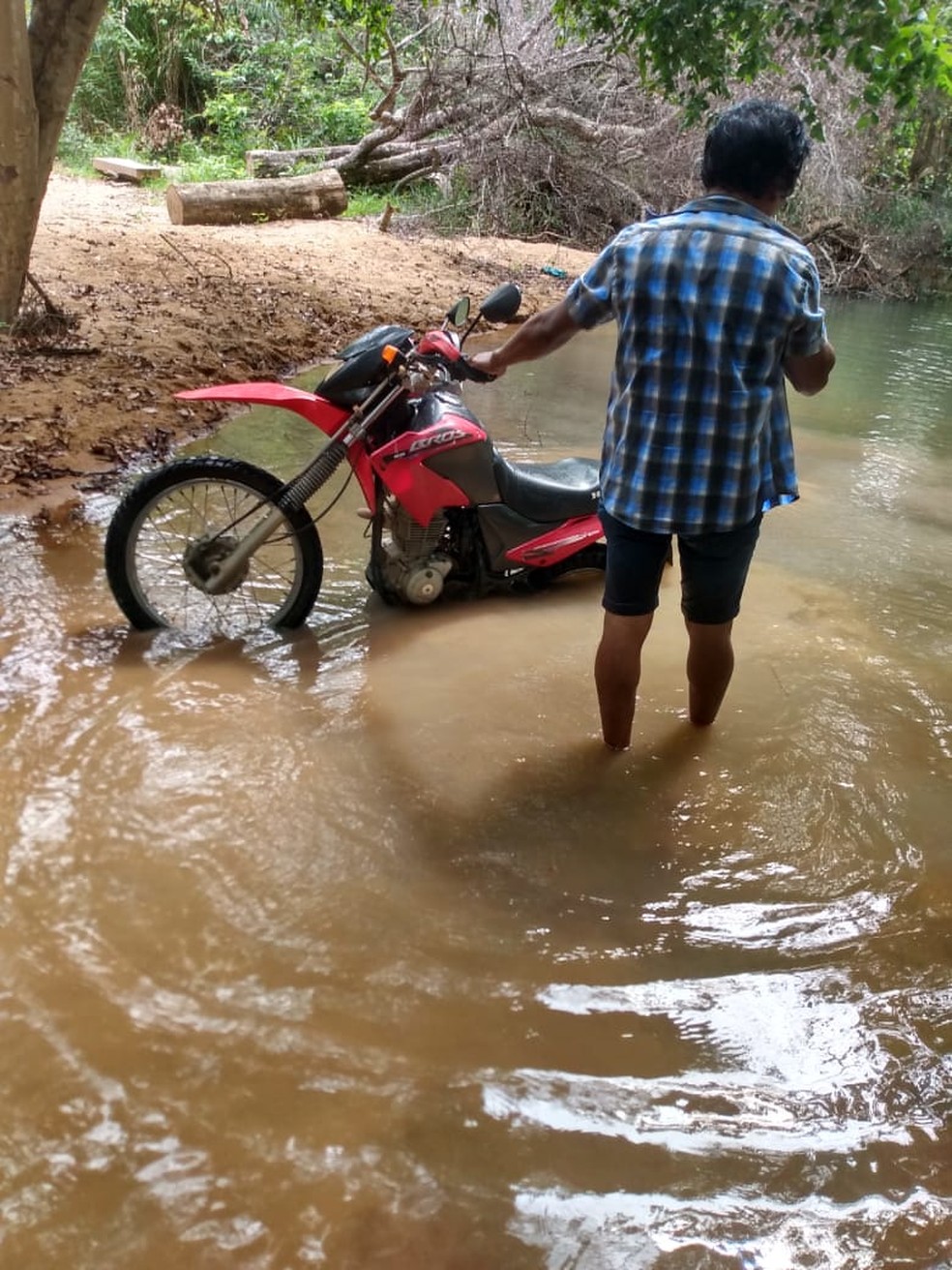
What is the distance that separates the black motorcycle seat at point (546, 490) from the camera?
409cm

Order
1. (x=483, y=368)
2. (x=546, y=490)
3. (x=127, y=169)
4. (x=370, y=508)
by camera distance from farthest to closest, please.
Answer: (x=127, y=169) → (x=546, y=490) → (x=370, y=508) → (x=483, y=368)

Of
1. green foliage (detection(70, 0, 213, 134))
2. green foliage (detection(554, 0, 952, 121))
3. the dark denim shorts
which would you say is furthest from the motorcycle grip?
green foliage (detection(70, 0, 213, 134))

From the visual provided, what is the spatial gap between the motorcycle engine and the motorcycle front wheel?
343 mm

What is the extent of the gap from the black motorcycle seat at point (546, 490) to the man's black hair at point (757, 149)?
66.8 inches

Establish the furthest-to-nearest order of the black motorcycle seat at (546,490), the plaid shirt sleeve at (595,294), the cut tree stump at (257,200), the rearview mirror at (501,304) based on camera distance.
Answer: the cut tree stump at (257,200) → the black motorcycle seat at (546,490) → the rearview mirror at (501,304) → the plaid shirt sleeve at (595,294)

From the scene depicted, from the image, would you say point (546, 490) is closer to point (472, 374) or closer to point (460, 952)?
point (472, 374)

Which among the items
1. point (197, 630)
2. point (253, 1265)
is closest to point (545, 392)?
point (197, 630)

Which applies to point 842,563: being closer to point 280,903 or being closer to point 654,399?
point 654,399

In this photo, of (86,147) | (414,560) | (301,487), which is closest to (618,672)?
(414,560)

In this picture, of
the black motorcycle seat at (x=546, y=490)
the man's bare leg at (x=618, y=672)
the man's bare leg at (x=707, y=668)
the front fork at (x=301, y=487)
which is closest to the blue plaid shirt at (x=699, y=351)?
the man's bare leg at (x=618, y=672)

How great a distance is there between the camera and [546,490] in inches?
166

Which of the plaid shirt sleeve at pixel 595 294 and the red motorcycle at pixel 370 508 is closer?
the plaid shirt sleeve at pixel 595 294

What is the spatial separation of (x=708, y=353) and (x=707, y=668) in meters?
1.09

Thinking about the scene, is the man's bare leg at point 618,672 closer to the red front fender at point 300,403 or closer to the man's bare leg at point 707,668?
the man's bare leg at point 707,668
